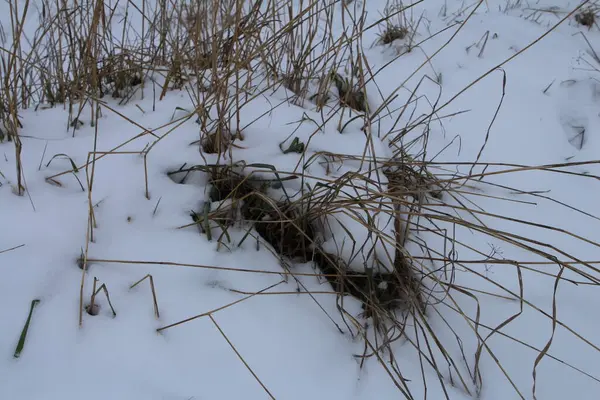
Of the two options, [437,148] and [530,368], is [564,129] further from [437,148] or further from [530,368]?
[530,368]

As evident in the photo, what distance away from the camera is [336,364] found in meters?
0.79

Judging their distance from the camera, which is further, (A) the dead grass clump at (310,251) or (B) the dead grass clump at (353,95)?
(B) the dead grass clump at (353,95)

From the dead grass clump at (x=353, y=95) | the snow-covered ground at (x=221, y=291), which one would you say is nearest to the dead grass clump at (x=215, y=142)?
the snow-covered ground at (x=221, y=291)

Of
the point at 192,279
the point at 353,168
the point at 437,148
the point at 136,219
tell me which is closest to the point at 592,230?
the point at 437,148

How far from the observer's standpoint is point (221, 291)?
0.83 meters

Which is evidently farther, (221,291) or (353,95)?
(353,95)

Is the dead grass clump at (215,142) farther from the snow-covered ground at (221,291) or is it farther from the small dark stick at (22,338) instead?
the small dark stick at (22,338)

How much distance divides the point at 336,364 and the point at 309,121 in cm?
64

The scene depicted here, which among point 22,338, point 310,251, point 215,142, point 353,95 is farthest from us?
point 353,95

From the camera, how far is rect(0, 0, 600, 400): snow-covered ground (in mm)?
699

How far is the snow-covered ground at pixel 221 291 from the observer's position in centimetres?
70

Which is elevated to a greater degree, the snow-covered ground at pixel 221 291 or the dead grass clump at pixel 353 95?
the dead grass clump at pixel 353 95

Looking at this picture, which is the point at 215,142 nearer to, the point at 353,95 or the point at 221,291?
the point at 221,291

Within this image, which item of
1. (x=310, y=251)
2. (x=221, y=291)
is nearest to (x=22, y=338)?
(x=221, y=291)
